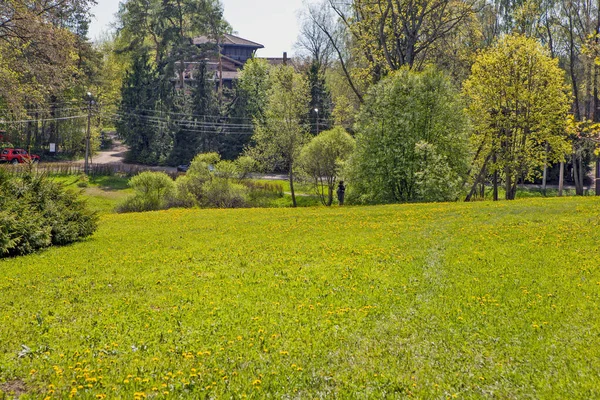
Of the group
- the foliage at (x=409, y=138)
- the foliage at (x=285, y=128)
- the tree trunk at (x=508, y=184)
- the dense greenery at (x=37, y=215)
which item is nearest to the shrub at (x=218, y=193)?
the foliage at (x=285, y=128)

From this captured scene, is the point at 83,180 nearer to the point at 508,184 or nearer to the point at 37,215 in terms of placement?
the point at 37,215

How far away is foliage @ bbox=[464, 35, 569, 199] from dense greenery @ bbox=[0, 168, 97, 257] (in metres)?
25.5

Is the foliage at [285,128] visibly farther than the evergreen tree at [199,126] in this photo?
No

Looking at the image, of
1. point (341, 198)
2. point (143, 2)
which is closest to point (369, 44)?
point (341, 198)

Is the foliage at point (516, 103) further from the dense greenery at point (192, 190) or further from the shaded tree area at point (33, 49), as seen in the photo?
the shaded tree area at point (33, 49)

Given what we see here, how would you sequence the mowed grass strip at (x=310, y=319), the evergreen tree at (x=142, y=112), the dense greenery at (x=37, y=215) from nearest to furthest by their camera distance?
1. the mowed grass strip at (x=310, y=319)
2. the dense greenery at (x=37, y=215)
3. the evergreen tree at (x=142, y=112)

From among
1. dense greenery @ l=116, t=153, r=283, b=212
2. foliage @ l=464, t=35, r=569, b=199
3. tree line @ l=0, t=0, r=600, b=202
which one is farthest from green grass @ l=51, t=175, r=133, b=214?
foliage @ l=464, t=35, r=569, b=199

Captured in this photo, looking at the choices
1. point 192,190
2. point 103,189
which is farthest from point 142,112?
point 192,190

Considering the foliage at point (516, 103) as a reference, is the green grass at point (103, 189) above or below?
below

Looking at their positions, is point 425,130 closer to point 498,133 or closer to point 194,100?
point 498,133

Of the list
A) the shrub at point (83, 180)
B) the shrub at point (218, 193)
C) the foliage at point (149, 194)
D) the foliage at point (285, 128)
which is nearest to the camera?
the foliage at point (149, 194)

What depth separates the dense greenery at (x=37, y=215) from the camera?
14.9 meters

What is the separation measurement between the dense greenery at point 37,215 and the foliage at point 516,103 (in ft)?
83.8

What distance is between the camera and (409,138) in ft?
101
